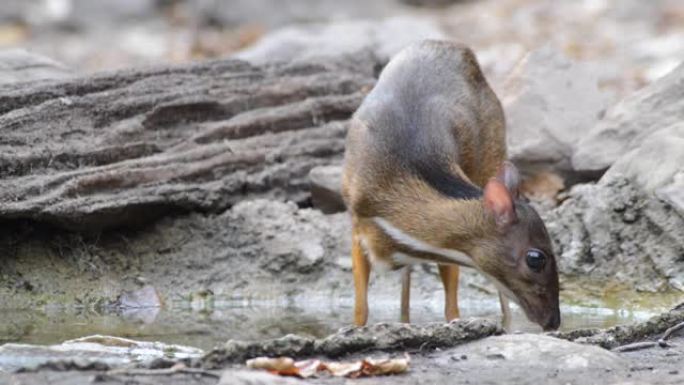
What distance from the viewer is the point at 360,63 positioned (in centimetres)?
1118

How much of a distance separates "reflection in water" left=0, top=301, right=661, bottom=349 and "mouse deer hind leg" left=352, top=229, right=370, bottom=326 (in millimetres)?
163

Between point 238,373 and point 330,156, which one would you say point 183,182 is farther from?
point 238,373

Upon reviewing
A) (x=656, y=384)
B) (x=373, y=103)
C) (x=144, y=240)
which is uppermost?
(x=373, y=103)

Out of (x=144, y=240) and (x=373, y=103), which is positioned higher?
(x=373, y=103)

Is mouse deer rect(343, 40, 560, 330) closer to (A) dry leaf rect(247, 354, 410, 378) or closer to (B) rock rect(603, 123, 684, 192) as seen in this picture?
(B) rock rect(603, 123, 684, 192)

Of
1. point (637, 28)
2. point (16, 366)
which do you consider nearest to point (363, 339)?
point (16, 366)

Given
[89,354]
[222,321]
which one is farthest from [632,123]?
[89,354]

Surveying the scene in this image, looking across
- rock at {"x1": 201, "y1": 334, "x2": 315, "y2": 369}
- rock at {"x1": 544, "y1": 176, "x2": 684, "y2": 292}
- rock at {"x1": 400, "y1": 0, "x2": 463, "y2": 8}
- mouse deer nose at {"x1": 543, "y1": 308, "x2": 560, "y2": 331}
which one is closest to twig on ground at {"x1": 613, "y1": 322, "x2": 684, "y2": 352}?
mouse deer nose at {"x1": 543, "y1": 308, "x2": 560, "y2": 331}

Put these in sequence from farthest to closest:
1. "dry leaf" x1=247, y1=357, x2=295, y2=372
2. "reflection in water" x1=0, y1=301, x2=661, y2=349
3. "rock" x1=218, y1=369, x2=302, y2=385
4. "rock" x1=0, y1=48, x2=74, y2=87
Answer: "rock" x1=0, y1=48, x2=74, y2=87
"reflection in water" x1=0, y1=301, x2=661, y2=349
"dry leaf" x1=247, y1=357, x2=295, y2=372
"rock" x1=218, y1=369, x2=302, y2=385

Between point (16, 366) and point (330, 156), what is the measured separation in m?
4.63

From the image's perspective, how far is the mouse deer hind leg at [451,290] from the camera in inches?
325

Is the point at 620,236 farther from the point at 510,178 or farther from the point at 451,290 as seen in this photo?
the point at 510,178

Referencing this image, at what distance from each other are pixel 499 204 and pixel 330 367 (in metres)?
1.83

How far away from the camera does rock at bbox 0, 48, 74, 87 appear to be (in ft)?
32.1
